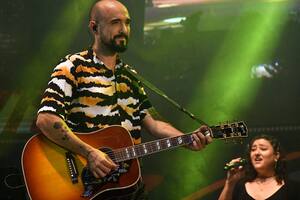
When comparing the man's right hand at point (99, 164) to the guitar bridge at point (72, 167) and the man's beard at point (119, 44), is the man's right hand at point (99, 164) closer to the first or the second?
the guitar bridge at point (72, 167)

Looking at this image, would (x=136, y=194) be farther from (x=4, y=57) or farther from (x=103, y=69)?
(x=4, y=57)

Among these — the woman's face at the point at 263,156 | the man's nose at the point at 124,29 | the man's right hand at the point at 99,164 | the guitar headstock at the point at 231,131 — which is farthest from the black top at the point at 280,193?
the man's nose at the point at 124,29

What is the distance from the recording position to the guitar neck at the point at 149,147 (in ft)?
10.4

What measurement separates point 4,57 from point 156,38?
1.61m

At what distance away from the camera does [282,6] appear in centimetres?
548

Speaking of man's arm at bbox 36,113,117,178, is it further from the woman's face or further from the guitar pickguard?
the woman's face

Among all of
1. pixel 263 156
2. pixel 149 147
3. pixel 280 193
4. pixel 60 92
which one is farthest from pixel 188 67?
pixel 60 92

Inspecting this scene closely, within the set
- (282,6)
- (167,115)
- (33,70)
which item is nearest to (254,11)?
(282,6)

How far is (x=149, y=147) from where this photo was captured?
3.26 meters

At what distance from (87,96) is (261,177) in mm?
1744

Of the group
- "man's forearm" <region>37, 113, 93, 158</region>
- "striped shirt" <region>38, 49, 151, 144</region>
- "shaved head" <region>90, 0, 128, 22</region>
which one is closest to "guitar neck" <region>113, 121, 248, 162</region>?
"striped shirt" <region>38, 49, 151, 144</region>

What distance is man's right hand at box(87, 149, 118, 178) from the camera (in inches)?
119

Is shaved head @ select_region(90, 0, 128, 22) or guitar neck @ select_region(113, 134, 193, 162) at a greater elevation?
shaved head @ select_region(90, 0, 128, 22)

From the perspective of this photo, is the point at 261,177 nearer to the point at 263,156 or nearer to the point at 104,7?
the point at 263,156
